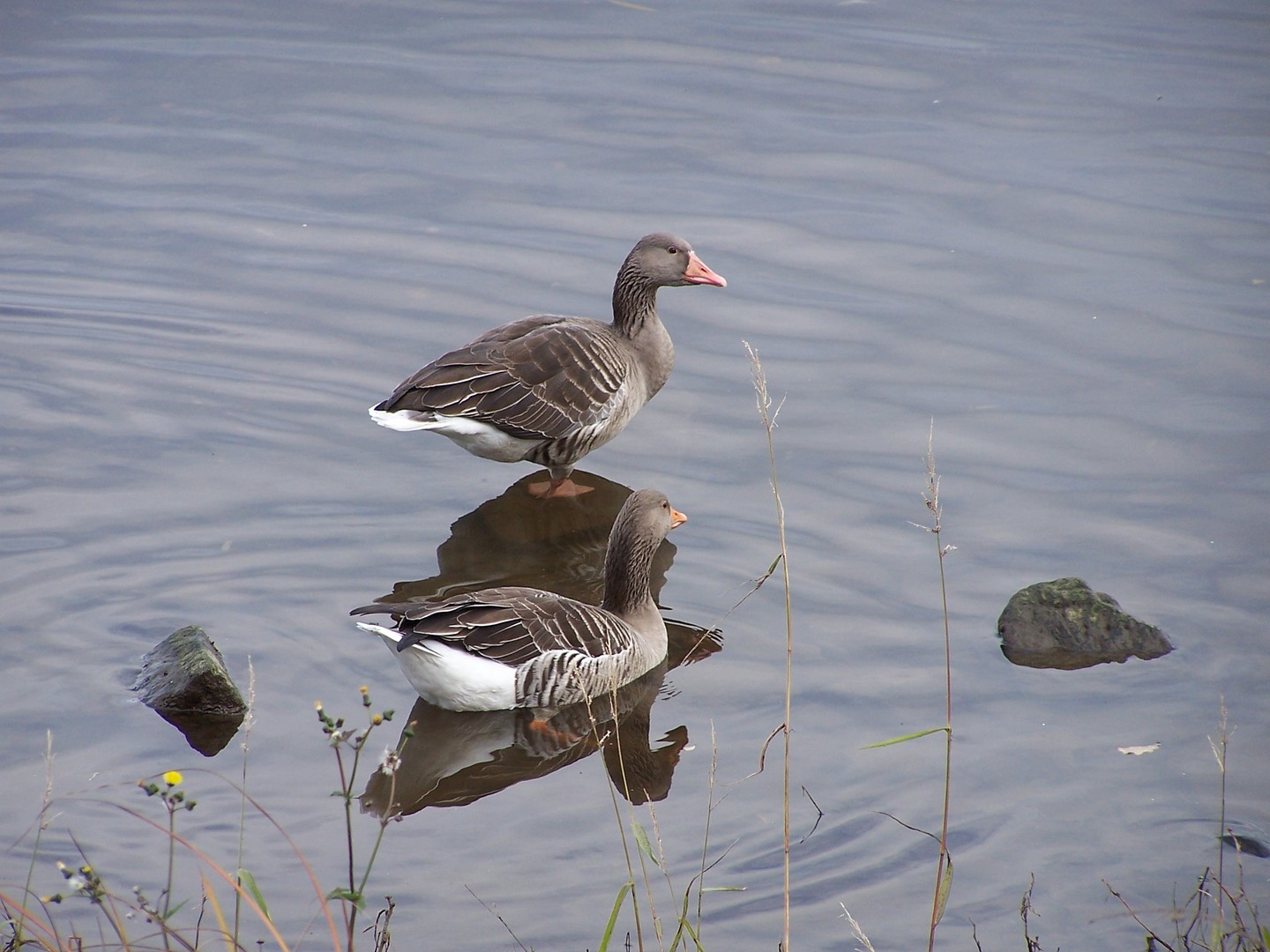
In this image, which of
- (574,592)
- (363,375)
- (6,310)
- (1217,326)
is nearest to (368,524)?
(574,592)

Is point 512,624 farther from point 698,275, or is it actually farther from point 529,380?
point 698,275

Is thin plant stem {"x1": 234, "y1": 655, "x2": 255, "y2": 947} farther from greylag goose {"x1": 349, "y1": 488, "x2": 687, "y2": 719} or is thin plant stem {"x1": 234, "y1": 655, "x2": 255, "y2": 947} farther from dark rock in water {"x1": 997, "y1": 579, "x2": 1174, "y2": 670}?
dark rock in water {"x1": 997, "y1": 579, "x2": 1174, "y2": 670}

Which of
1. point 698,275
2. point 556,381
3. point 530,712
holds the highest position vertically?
point 698,275

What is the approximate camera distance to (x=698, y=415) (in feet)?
33.0

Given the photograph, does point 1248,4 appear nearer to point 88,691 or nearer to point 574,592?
point 574,592

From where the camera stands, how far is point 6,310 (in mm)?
11031

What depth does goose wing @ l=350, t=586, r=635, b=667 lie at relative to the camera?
6.67 metres

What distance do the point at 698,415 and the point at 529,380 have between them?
149 centimetres

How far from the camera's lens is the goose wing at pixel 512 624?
6.67m

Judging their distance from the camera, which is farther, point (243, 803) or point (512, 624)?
point (512, 624)

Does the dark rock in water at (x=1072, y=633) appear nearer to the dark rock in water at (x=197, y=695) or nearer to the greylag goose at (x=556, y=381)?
the greylag goose at (x=556, y=381)

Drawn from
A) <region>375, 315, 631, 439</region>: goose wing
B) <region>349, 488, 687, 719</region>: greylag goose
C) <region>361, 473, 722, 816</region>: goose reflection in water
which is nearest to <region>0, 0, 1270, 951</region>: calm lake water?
<region>361, 473, 722, 816</region>: goose reflection in water

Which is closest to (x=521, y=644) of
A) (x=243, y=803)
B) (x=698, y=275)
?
(x=243, y=803)

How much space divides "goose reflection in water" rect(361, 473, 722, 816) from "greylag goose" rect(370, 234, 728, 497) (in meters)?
0.42
